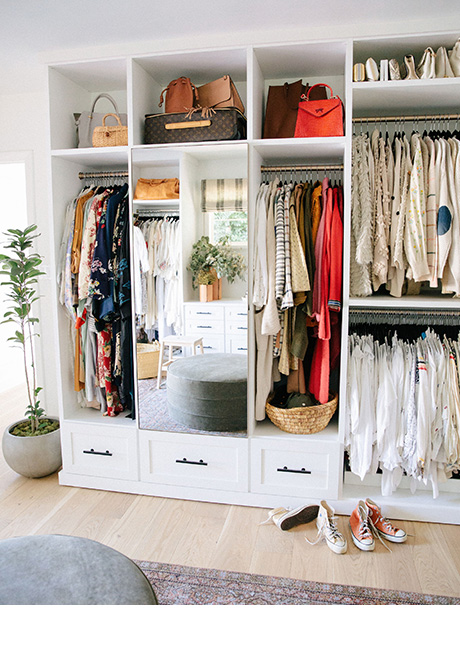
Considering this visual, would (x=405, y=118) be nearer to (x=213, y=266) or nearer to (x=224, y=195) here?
(x=224, y=195)

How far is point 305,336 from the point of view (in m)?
2.72

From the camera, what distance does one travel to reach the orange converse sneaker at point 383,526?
2.45m

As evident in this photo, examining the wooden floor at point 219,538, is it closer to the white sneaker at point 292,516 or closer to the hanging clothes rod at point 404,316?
the white sneaker at point 292,516

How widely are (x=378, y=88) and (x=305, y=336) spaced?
4.26ft

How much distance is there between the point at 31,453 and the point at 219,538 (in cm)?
133

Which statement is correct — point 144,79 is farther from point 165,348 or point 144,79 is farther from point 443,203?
point 443,203

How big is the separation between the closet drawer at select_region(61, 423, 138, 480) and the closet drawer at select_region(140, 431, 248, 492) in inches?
3.4

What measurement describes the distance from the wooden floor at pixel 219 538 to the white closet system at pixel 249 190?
116 millimetres

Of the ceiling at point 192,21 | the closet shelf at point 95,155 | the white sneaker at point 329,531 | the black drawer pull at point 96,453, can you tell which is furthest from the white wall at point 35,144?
the white sneaker at point 329,531

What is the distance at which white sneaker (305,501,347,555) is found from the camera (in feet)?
7.76

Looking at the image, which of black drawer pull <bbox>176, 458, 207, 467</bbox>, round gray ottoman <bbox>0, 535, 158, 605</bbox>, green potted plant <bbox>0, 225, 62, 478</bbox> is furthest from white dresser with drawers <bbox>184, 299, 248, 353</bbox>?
round gray ottoman <bbox>0, 535, 158, 605</bbox>

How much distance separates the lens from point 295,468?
2738 mm

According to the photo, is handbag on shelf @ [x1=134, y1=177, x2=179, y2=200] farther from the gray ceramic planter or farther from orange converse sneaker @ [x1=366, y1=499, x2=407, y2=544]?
orange converse sneaker @ [x1=366, y1=499, x2=407, y2=544]

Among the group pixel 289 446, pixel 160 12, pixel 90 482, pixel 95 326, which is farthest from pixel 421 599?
pixel 160 12
